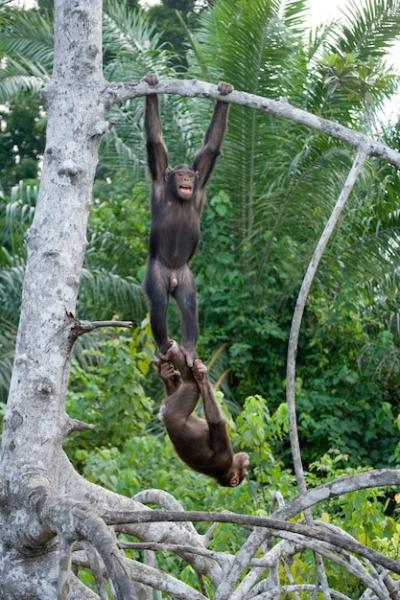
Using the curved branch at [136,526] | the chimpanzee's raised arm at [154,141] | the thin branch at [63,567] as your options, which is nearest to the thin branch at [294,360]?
the thin branch at [63,567]

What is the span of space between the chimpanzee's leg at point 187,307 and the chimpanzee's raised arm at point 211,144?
486 millimetres

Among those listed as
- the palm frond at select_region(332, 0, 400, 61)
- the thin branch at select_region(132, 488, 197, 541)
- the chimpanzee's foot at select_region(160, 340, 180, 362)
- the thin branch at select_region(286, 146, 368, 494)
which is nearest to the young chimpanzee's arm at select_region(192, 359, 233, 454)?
the chimpanzee's foot at select_region(160, 340, 180, 362)

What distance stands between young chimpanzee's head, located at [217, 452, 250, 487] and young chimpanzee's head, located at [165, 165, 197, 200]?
143 centimetres

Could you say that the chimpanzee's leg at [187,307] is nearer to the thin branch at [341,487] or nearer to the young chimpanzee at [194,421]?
the young chimpanzee at [194,421]

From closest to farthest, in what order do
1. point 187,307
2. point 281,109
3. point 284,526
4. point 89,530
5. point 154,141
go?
point 284,526, point 89,530, point 281,109, point 154,141, point 187,307

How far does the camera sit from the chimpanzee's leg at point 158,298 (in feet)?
19.1

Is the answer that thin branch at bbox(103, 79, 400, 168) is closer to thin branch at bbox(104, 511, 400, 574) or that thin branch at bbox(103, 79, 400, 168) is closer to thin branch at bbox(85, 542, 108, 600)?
thin branch at bbox(104, 511, 400, 574)

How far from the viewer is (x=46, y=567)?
471 centimetres

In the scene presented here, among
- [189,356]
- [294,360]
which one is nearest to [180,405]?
[189,356]

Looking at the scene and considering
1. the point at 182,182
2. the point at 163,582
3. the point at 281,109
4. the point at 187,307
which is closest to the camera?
the point at 281,109

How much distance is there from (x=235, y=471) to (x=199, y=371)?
76 centimetres

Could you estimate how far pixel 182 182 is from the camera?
5887mm

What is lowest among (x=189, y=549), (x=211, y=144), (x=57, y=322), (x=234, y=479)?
(x=234, y=479)

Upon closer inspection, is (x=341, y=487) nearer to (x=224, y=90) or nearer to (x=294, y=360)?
(x=294, y=360)
